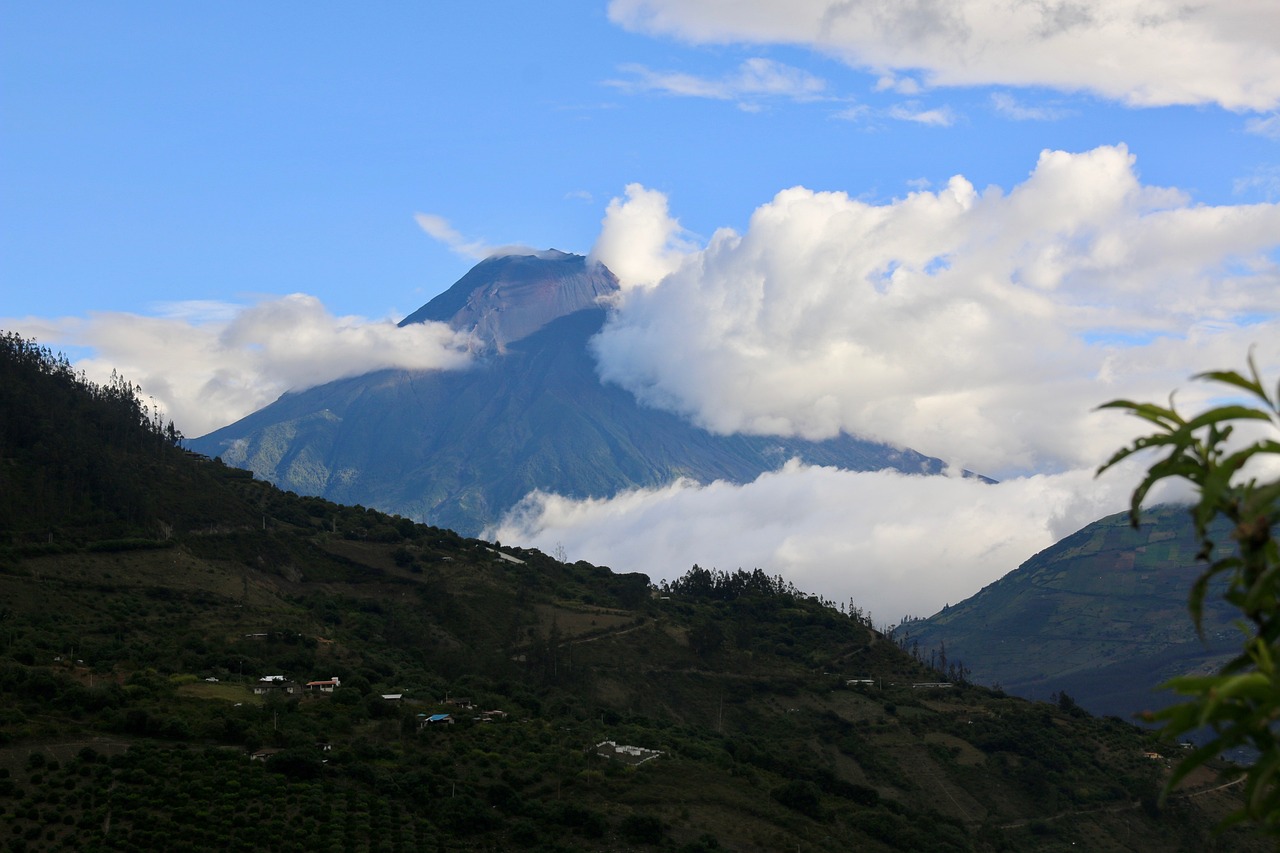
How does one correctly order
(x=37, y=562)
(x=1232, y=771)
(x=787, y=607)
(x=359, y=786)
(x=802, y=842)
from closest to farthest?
(x=1232, y=771), (x=359, y=786), (x=802, y=842), (x=37, y=562), (x=787, y=607)

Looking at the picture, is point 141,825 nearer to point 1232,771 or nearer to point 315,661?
point 315,661

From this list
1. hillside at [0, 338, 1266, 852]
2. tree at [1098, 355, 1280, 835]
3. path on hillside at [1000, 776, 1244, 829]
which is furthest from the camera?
path on hillside at [1000, 776, 1244, 829]

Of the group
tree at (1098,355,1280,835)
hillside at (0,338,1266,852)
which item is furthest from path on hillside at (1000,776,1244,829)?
tree at (1098,355,1280,835)

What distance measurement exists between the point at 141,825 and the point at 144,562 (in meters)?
42.7

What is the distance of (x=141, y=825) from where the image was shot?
42.0 metres

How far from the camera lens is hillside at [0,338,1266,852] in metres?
48.5

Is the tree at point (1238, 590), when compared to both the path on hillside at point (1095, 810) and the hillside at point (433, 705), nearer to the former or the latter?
the hillside at point (433, 705)

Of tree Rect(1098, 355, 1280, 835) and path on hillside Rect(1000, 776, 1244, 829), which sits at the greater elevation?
tree Rect(1098, 355, 1280, 835)

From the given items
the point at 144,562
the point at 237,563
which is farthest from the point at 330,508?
the point at 144,562

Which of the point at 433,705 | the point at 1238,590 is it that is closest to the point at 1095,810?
the point at 433,705

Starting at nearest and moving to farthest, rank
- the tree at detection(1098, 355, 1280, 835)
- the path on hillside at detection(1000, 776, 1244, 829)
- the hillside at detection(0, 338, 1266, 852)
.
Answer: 1. the tree at detection(1098, 355, 1280, 835)
2. the hillside at detection(0, 338, 1266, 852)
3. the path on hillside at detection(1000, 776, 1244, 829)

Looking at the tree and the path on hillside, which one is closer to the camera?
the tree

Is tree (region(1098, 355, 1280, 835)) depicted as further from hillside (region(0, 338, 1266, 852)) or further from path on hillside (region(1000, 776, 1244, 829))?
path on hillside (region(1000, 776, 1244, 829))

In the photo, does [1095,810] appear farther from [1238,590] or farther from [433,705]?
[1238,590]
